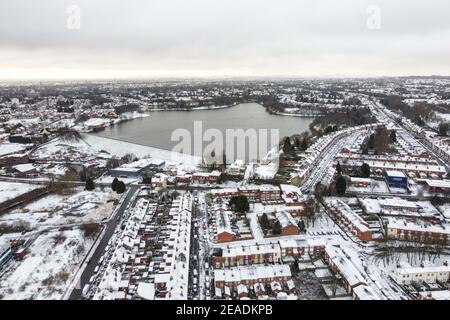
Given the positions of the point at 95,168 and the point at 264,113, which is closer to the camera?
the point at 95,168

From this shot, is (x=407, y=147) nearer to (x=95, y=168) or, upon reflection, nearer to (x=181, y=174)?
(x=181, y=174)

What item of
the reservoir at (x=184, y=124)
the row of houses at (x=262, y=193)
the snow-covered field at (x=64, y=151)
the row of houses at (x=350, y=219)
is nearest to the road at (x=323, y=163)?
the row of houses at (x=262, y=193)

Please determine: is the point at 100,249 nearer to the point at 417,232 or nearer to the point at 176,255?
the point at 176,255

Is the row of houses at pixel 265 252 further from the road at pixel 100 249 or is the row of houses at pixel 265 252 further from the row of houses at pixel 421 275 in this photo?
the road at pixel 100 249

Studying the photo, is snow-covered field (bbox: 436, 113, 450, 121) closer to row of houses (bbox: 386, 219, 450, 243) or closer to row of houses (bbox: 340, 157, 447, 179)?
row of houses (bbox: 340, 157, 447, 179)

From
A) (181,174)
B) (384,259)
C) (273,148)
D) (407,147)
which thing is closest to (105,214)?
(181,174)

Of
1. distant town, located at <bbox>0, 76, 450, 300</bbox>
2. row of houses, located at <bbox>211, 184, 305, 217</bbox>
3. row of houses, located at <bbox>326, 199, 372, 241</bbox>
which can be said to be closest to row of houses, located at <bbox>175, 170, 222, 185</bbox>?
distant town, located at <bbox>0, 76, 450, 300</bbox>
